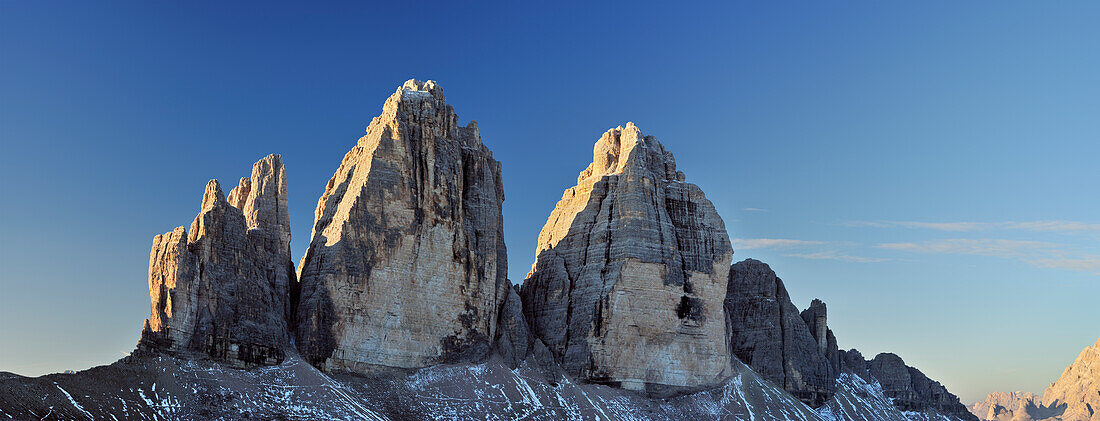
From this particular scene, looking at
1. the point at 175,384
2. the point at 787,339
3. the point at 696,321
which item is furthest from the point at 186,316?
the point at 787,339

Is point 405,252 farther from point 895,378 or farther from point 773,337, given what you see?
point 895,378

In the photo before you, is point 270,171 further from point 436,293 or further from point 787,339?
point 787,339

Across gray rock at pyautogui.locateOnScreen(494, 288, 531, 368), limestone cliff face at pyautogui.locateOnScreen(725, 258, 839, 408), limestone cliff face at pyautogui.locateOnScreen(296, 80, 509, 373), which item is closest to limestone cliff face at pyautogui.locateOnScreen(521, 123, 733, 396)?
gray rock at pyautogui.locateOnScreen(494, 288, 531, 368)

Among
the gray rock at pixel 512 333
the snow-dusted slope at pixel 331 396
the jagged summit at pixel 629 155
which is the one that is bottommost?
the snow-dusted slope at pixel 331 396

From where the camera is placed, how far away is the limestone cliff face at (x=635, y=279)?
100562 millimetres

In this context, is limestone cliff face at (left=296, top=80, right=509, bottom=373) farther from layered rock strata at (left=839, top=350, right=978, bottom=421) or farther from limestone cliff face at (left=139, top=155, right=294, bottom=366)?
layered rock strata at (left=839, top=350, right=978, bottom=421)

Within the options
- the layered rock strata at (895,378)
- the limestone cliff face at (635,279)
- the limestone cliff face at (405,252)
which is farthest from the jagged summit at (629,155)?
the layered rock strata at (895,378)

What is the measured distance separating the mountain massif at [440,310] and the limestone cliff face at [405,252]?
15 cm

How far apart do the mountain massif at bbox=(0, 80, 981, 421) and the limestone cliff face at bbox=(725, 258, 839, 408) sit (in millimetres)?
292

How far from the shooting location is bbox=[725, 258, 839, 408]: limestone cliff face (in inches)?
4727

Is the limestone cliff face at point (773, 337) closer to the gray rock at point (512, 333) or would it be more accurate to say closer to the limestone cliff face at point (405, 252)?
the gray rock at point (512, 333)

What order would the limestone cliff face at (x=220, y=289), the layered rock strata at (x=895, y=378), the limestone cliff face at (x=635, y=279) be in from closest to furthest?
1. the limestone cliff face at (x=220, y=289)
2. the limestone cliff face at (x=635, y=279)
3. the layered rock strata at (x=895, y=378)

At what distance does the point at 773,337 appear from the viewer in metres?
121

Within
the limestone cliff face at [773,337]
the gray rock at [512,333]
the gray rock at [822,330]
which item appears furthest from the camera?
the gray rock at [822,330]
